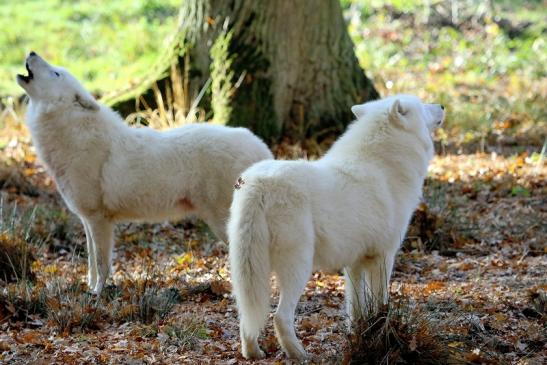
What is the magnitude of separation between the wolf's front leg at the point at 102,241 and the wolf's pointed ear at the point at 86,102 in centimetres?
98

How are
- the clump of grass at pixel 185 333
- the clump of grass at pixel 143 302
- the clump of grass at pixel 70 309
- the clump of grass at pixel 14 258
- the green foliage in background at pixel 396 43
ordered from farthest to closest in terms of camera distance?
the green foliage in background at pixel 396 43 < the clump of grass at pixel 14 258 < the clump of grass at pixel 143 302 < the clump of grass at pixel 70 309 < the clump of grass at pixel 185 333

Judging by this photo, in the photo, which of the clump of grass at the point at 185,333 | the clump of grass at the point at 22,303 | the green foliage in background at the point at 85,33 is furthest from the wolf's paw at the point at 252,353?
the green foliage in background at the point at 85,33

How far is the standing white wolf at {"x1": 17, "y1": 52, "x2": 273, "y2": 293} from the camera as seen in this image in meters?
7.04

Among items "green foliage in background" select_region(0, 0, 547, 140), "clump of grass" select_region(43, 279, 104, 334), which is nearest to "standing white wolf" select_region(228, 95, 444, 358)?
"clump of grass" select_region(43, 279, 104, 334)

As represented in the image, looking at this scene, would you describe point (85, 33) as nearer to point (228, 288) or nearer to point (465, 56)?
point (465, 56)

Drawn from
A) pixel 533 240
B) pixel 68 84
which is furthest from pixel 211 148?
pixel 533 240

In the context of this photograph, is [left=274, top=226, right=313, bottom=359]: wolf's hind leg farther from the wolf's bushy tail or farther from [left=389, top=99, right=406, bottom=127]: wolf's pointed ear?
[left=389, top=99, right=406, bottom=127]: wolf's pointed ear

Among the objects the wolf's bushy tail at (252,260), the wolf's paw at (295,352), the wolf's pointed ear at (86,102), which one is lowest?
the wolf's paw at (295,352)

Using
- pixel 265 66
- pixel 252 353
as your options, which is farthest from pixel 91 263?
pixel 265 66

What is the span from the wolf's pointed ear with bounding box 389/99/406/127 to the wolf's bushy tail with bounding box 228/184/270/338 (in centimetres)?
134

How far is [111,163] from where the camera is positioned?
705 centimetres

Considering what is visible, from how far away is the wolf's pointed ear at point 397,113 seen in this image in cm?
568

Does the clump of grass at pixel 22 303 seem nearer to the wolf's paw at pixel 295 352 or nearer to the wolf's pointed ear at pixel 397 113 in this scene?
the wolf's paw at pixel 295 352

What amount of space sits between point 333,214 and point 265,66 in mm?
5959
